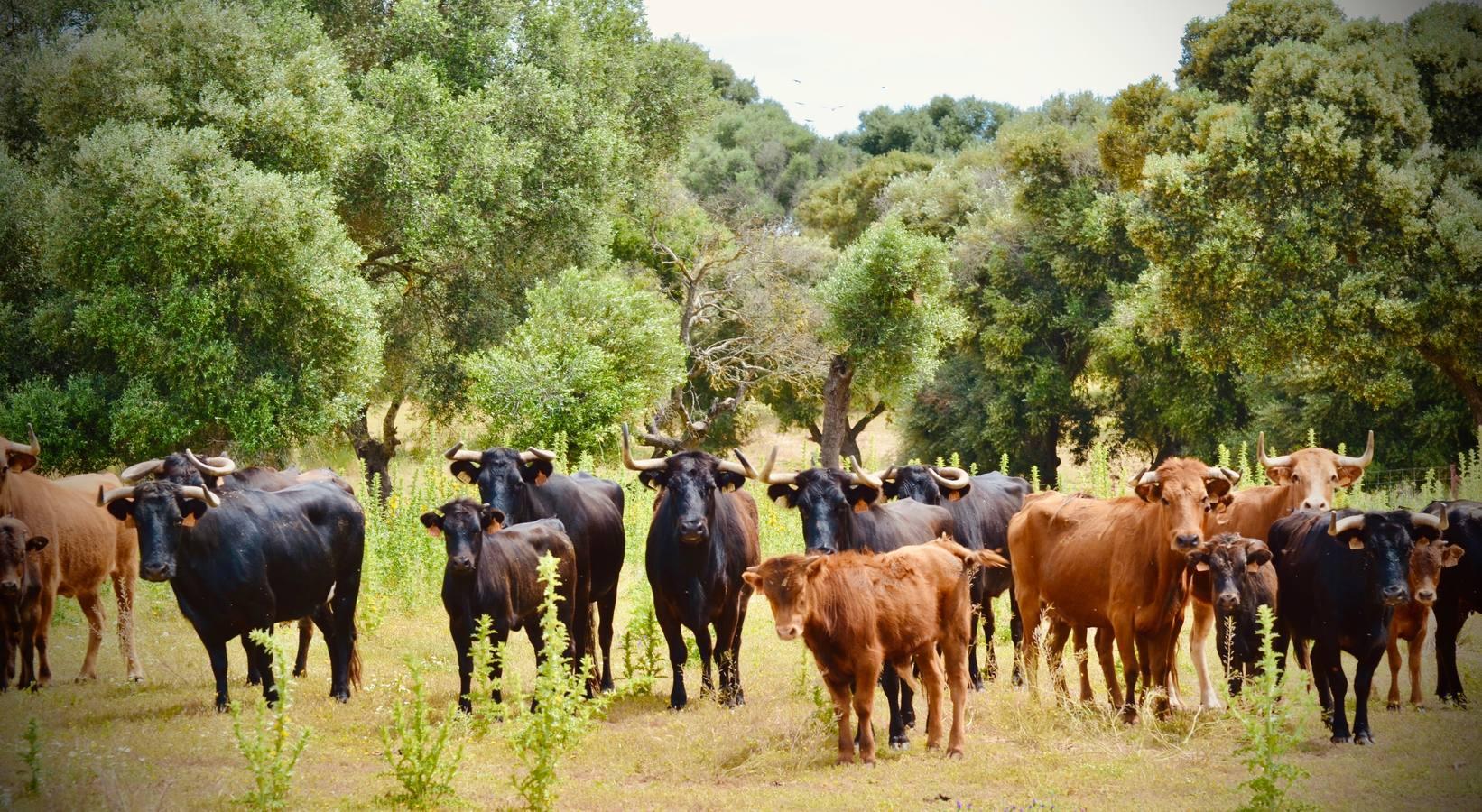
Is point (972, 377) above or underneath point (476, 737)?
above

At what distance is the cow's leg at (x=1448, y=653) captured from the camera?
10844mm

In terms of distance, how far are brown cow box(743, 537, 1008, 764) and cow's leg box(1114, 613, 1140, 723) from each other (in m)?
1.46

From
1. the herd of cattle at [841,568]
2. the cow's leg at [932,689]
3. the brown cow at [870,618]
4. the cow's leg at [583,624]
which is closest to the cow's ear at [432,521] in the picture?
the herd of cattle at [841,568]

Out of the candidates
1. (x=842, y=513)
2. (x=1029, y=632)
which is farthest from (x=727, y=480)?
(x=1029, y=632)

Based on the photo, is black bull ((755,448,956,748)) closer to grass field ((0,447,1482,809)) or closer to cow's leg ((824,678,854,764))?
grass field ((0,447,1482,809))

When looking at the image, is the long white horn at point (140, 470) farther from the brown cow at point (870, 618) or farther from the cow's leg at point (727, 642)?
the brown cow at point (870, 618)

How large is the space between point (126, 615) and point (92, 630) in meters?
0.30

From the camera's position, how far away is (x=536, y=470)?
12828 mm

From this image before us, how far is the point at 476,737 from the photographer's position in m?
9.96

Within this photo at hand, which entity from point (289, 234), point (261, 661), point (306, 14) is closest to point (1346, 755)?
point (261, 661)

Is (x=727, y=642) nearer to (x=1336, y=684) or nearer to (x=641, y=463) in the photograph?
(x=641, y=463)

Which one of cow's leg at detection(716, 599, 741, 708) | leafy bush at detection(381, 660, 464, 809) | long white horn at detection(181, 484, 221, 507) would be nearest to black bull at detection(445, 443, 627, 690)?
cow's leg at detection(716, 599, 741, 708)

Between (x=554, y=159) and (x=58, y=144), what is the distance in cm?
1005

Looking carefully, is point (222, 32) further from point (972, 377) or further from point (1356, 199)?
point (972, 377)
